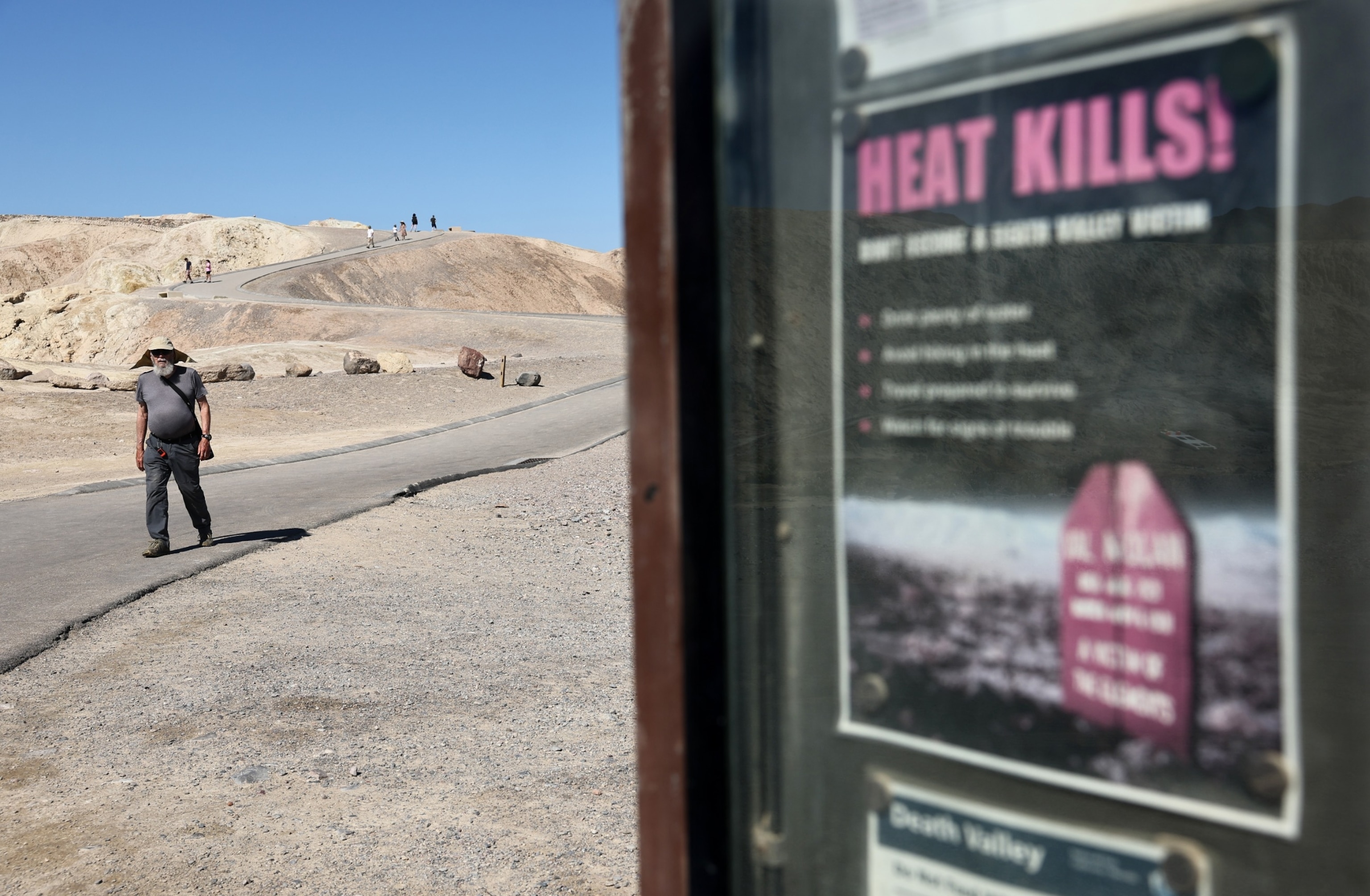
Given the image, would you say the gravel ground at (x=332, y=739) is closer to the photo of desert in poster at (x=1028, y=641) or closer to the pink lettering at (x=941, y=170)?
the photo of desert in poster at (x=1028, y=641)

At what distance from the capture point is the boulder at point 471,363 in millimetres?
28203

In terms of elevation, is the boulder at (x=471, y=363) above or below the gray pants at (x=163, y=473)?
above

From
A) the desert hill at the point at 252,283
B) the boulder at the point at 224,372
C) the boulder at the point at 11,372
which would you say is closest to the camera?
the boulder at the point at 11,372

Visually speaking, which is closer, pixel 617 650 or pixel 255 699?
pixel 255 699

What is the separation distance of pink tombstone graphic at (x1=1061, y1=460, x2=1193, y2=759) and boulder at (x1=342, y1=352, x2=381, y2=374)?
28334 mm

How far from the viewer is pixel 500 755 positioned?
181 inches

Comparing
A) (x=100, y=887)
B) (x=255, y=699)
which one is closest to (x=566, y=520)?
(x=255, y=699)

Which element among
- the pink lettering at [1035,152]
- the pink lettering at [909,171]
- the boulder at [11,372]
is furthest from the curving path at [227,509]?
the boulder at [11,372]

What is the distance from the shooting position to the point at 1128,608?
1104 mm

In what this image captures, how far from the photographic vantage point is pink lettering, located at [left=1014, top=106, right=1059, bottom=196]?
112 cm

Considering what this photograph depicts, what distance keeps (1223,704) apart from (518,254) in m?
73.8

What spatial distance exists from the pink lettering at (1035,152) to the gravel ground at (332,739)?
2.95 metres

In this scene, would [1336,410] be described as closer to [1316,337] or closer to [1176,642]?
[1316,337]

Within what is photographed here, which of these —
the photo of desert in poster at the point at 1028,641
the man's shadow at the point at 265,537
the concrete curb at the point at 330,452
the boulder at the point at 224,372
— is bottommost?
the man's shadow at the point at 265,537
